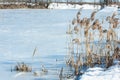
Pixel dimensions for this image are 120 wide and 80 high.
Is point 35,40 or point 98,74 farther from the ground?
point 98,74

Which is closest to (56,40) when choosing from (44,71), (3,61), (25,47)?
(25,47)

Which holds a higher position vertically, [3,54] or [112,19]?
[112,19]

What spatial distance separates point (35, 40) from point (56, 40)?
54cm

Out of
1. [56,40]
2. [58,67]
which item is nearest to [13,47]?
[56,40]

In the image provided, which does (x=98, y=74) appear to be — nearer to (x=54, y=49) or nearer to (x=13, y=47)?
(x=54, y=49)

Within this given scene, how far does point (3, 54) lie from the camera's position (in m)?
7.12

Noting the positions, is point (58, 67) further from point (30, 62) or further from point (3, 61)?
point (3, 61)

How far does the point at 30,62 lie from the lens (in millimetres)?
6246

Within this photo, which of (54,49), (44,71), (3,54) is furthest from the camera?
(54,49)

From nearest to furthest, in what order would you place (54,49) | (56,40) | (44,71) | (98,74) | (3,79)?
(98,74) < (3,79) < (44,71) < (54,49) < (56,40)

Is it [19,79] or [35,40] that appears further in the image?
[35,40]

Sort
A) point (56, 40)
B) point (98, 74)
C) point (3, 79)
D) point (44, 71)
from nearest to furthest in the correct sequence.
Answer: point (98, 74)
point (3, 79)
point (44, 71)
point (56, 40)

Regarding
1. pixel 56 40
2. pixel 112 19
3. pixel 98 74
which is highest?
pixel 112 19

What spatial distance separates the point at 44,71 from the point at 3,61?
3.99ft
